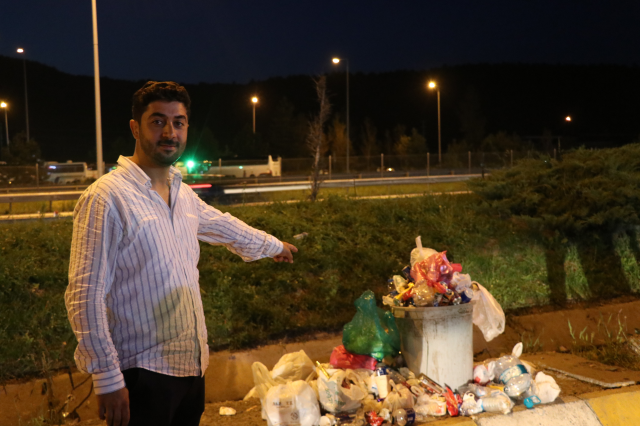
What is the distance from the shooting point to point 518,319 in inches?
303

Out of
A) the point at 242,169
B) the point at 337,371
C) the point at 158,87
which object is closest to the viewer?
the point at 158,87

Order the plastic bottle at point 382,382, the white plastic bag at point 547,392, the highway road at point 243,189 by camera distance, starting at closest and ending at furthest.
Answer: the plastic bottle at point 382,382 → the white plastic bag at point 547,392 → the highway road at point 243,189

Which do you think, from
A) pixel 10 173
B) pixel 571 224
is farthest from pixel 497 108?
pixel 571 224

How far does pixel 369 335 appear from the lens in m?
5.21

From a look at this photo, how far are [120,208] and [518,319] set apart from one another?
6.24 m

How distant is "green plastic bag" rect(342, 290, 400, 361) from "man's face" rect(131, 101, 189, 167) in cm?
288

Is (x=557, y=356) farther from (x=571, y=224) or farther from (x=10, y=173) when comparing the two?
(x=10, y=173)

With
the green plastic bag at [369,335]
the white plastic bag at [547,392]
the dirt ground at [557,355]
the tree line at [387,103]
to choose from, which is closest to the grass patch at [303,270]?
the dirt ground at [557,355]

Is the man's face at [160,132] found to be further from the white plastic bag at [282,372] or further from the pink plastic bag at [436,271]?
the pink plastic bag at [436,271]

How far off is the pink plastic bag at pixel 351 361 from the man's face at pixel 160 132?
9.82ft

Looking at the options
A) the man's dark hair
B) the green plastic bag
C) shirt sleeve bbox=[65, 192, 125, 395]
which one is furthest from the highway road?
shirt sleeve bbox=[65, 192, 125, 395]

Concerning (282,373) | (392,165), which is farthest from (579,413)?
(392,165)

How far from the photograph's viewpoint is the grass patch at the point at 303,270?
21.9ft

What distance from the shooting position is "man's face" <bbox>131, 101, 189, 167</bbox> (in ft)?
9.00
